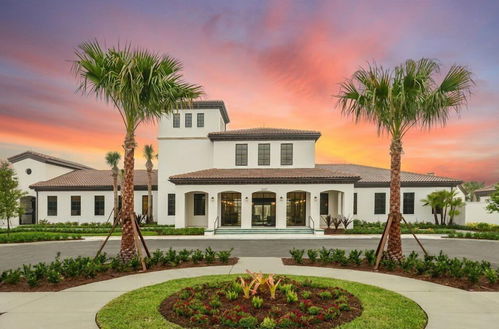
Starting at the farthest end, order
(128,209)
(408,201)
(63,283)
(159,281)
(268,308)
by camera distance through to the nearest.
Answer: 1. (408,201)
2. (128,209)
3. (159,281)
4. (63,283)
5. (268,308)

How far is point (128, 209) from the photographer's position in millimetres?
11258

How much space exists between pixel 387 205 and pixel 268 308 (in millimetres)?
26616

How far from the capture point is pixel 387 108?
450 inches

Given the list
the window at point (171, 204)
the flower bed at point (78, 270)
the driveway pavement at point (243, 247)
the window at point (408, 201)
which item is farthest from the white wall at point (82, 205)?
the window at point (408, 201)

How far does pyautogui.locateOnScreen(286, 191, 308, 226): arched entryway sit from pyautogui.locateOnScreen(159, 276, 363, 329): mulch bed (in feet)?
64.0

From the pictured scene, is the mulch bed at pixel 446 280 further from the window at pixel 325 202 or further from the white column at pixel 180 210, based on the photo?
the window at pixel 325 202

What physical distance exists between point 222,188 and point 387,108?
1637cm

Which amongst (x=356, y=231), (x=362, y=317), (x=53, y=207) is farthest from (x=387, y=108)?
(x=53, y=207)

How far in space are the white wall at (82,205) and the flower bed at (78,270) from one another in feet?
67.3

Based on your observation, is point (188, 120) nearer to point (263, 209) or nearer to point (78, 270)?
point (263, 209)

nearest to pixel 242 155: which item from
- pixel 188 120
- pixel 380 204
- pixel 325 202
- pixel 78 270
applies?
pixel 188 120

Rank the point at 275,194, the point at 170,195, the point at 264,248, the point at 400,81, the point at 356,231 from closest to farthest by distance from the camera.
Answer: the point at 400,81, the point at 264,248, the point at 356,231, the point at 275,194, the point at 170,195

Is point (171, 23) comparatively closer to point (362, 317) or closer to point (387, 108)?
point (387, 108)

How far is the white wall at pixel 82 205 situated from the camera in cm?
3048
